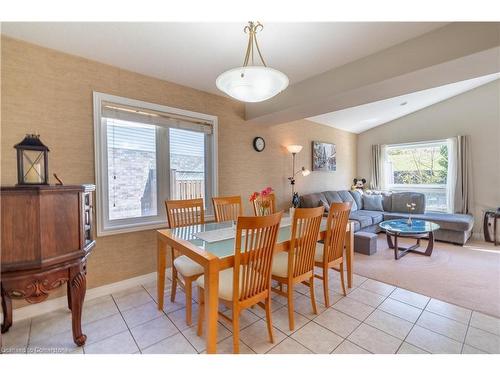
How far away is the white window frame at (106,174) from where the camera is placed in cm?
230

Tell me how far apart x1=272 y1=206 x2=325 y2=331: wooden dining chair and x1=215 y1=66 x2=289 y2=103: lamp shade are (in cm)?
92

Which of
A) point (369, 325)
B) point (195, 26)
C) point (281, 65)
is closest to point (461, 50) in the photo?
point (281, 65)

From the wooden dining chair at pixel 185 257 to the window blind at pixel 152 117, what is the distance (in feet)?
3.48

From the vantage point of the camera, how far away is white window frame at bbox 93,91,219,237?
7.54 feet

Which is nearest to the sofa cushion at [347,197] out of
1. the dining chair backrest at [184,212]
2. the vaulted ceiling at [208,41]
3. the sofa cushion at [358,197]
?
the sofa cushion at [358,197]

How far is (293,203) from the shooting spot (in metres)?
4.30

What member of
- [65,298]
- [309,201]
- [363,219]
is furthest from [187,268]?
[363,219]

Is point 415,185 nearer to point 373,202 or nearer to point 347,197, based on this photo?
point 373,202

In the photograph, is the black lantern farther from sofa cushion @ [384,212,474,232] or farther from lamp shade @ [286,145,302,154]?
sofa cushion @ [384,212,474,232]

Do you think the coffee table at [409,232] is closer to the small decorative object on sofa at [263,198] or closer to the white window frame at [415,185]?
the white window frame at [415,185]

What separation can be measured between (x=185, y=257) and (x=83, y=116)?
176cm

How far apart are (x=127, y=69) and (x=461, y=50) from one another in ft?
10.3

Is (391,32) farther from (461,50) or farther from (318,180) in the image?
(318,180)

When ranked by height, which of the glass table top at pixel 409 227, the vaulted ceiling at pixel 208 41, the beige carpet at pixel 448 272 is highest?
the vaulted ceiling at pixel 208 41
